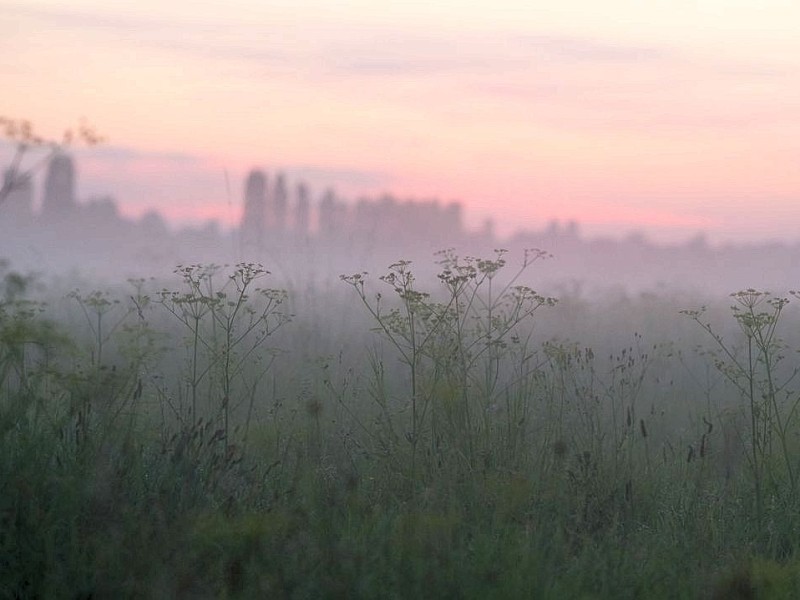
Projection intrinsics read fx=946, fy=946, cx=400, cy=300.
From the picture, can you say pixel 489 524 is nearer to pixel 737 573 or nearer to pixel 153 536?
pixel 737 573

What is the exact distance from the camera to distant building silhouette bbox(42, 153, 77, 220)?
325 ft

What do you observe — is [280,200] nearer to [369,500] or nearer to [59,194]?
[59,194]

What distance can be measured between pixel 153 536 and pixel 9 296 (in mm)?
1656

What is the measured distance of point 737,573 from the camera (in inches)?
175

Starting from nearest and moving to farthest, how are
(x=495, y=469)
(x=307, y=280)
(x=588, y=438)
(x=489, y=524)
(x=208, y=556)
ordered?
(x=208, y=556)
(x=489, y=524)
(x=495, y=469)
(x=588, y=438)
(x=307, y=280)

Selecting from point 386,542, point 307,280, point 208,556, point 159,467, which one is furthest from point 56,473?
point 307,280

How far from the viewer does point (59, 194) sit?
103938 millimetres

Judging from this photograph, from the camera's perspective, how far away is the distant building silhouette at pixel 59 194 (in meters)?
99.1

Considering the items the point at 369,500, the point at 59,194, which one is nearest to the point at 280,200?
the point at 59,194

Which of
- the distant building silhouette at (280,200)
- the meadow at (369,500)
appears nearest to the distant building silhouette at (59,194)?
the distant building silhouette at (280,200)

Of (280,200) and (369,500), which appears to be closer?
(369,500)

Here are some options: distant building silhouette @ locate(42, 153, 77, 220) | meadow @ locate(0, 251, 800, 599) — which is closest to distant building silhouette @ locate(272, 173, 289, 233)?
distant building silhouette @ locate(42, 153, 77, 220)

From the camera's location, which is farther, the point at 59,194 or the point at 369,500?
the point at 59,194

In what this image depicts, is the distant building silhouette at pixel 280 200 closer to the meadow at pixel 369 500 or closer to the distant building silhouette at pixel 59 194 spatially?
the distant building silhouette at pixel 59 194
